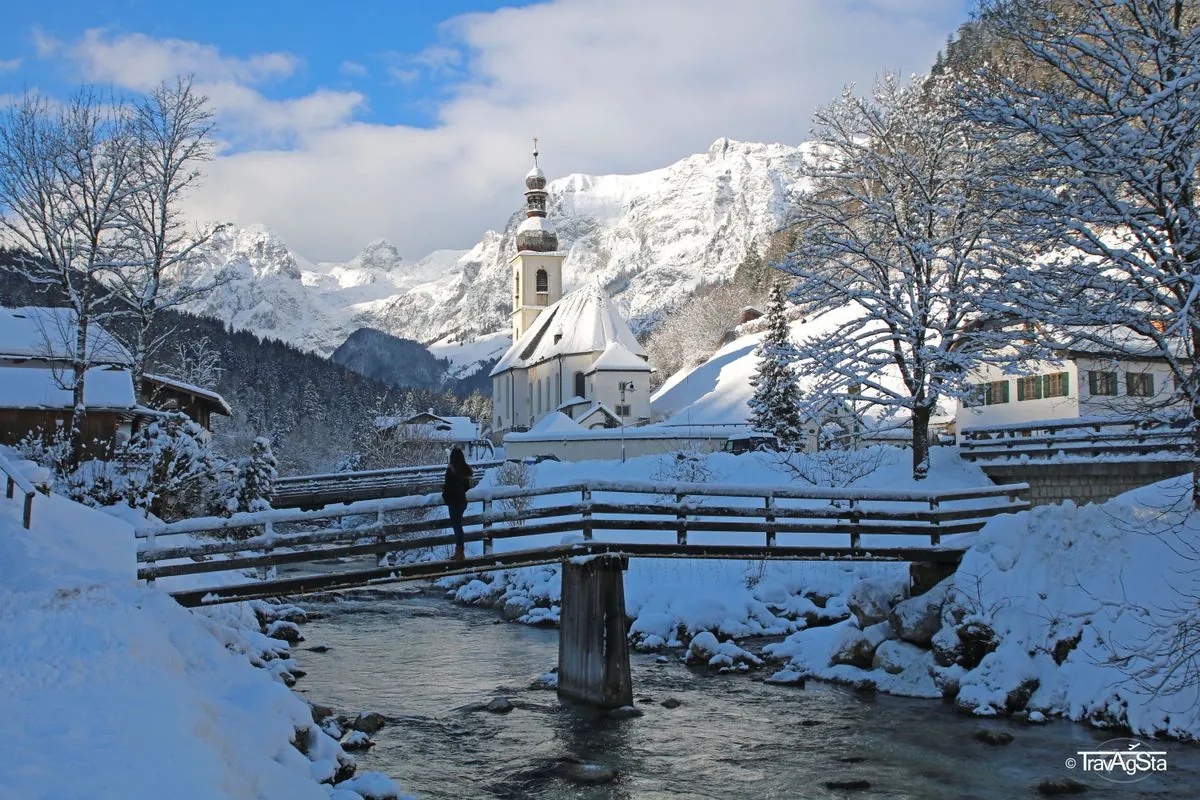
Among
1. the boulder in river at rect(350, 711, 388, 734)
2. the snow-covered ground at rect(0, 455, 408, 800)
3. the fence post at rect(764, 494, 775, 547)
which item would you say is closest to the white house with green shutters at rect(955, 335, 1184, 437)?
the fence post at rect(764, 494, 775, 547)

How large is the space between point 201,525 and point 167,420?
15.6 metres

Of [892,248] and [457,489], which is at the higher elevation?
[892,248]

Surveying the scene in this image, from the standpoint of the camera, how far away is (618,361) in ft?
251

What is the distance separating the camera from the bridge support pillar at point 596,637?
54.3 feet

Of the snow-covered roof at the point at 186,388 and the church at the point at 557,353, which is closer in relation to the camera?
the snow-covered roof at the point at 186,388

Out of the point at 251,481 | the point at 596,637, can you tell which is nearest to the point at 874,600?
the point at 596,637

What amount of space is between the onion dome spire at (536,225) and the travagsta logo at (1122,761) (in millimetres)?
89117

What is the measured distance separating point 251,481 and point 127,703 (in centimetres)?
2382

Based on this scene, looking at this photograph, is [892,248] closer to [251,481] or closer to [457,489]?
[457,489]

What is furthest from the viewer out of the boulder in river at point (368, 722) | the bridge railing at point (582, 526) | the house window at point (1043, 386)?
the house window at point (1043, 386)

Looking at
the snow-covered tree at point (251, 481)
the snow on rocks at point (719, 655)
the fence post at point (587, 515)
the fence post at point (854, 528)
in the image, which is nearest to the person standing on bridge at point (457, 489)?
the fence post at point (587, 515)

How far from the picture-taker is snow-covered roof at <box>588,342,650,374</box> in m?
75.9

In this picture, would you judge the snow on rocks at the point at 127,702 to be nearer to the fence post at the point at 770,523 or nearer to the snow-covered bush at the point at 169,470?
the fence post at the point at 770,523

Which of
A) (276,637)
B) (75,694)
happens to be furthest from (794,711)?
(276,637)
